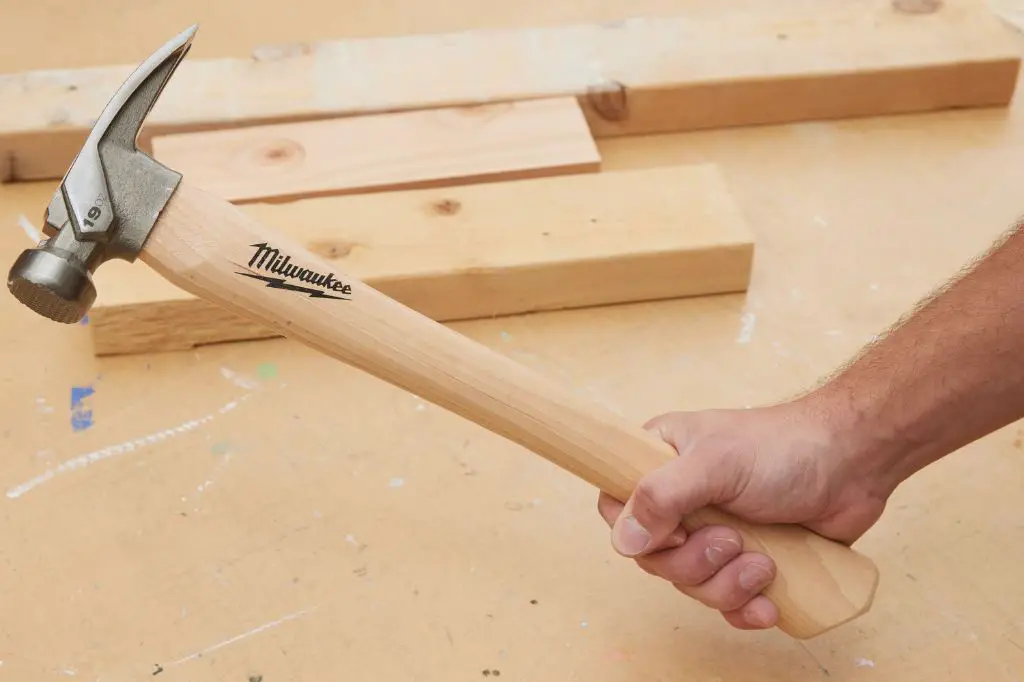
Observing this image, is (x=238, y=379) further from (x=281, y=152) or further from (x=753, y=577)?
(x=753, y=577)

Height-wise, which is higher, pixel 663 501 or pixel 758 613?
pixel 663 501

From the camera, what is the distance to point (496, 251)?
1.52 m

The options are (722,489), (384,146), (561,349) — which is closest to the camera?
(722,489)

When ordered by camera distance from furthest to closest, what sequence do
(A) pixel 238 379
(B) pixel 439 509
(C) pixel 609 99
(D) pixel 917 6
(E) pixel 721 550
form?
1. (D) pixel 917 6
2. (C) pixel 609 99
3. (A) pixel 238 379
4. (B) pixel 439 509
5. (E) pixel 721 550

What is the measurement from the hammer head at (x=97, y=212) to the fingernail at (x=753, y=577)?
662 millimetres

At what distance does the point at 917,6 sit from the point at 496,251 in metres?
0.97

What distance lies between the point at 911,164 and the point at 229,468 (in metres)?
1.15

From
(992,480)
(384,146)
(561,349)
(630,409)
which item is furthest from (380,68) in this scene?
(992,480)

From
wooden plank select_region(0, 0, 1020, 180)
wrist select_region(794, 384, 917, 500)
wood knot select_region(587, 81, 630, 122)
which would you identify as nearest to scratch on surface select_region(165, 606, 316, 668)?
wrist select_region(794, 384, 917, 500)

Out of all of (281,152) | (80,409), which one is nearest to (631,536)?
(80,409)

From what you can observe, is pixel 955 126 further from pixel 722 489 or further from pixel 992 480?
pixel 722 489

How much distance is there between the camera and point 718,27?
1922mm

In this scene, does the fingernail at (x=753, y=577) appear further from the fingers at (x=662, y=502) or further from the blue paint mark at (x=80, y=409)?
the blue paint mark at (x=80, y=409)

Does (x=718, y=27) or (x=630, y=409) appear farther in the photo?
(x=718, y=27)
